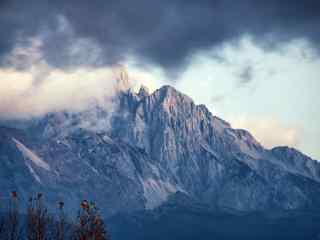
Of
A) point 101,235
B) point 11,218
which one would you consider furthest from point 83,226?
point 11,218

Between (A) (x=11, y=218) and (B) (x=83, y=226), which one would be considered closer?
(B) (x=83, y=226)

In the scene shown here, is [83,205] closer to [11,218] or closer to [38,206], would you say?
[38,206]

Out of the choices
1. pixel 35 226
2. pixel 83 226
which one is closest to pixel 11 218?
pixel 35 226

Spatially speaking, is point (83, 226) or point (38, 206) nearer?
point (83, 226)

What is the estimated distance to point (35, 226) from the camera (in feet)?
353

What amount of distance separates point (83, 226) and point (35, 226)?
10208 millimetres

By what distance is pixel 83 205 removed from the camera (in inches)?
3757

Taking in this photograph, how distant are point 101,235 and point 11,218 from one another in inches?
745

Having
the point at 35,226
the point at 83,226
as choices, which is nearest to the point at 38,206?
the point at 35,226

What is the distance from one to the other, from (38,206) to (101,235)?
12.7 metres

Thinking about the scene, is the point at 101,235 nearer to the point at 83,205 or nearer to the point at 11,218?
the point at 83,205

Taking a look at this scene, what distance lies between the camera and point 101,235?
10094 cm

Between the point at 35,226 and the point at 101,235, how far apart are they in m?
12.4

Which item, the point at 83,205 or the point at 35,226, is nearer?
the point at 83,205
